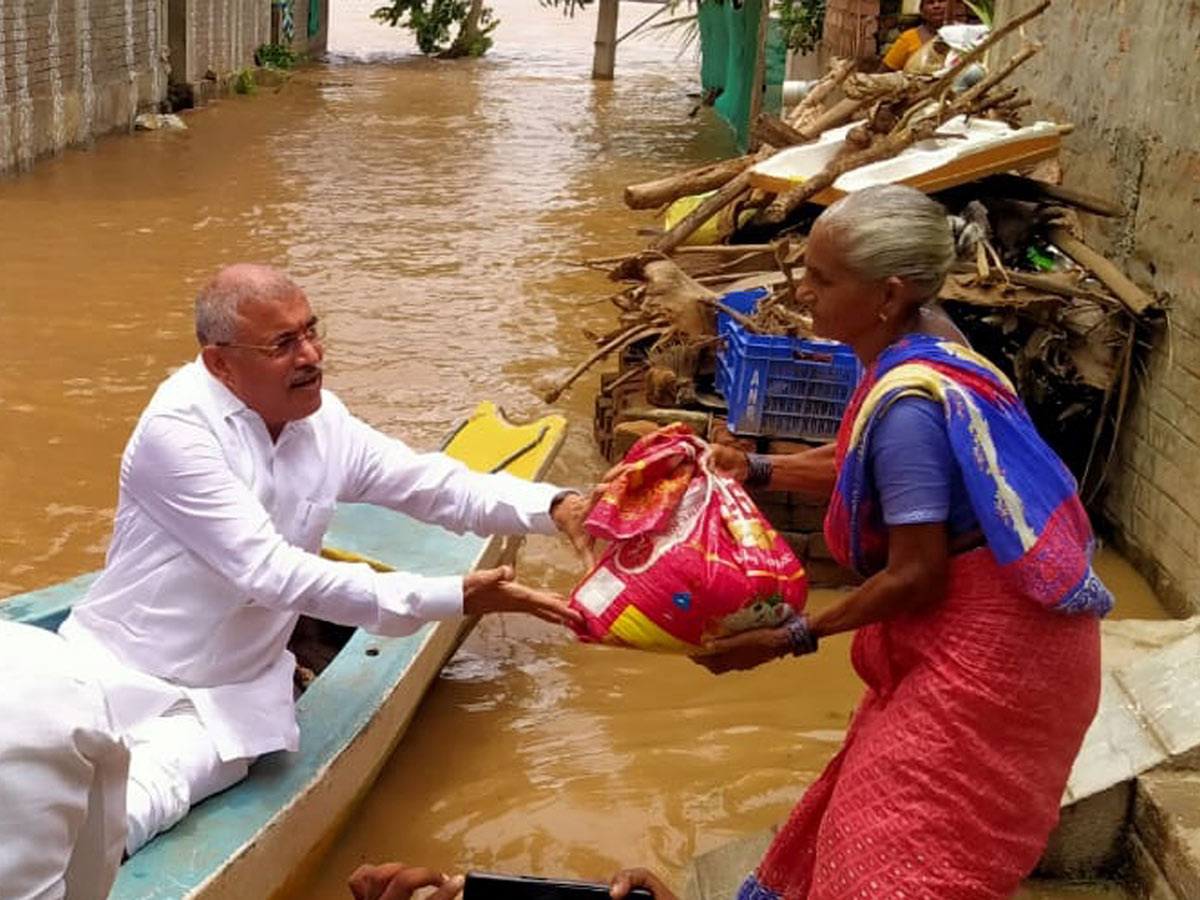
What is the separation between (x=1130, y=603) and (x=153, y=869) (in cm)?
396

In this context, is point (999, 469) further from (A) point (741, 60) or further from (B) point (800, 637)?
(A) point (741, 60)

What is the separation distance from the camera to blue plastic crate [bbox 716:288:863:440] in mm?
5809

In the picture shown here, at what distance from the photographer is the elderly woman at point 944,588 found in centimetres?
265

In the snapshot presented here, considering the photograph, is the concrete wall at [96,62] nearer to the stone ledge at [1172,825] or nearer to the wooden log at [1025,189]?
the wooden log at [1025,189]

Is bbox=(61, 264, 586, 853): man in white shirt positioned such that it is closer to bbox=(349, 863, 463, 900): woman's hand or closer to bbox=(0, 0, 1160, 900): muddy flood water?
bbox=(349, 863, 463, 900): woman's hand

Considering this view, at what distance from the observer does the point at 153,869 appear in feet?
10.4

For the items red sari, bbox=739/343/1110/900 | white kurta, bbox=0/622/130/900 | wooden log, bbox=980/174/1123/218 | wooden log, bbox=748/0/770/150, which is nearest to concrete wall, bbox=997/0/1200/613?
wooden log, bbox=980/174/1123/218

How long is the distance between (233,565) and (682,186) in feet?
16.9

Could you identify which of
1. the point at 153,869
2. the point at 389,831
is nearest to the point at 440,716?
the point at 389,831

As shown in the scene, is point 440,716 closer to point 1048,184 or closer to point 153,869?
point 153,869

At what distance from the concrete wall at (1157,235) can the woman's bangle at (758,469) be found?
9.05 ft

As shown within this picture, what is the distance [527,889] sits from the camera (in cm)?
309

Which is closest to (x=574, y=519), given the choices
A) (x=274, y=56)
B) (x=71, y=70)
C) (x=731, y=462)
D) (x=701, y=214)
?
(x=731, y=462)

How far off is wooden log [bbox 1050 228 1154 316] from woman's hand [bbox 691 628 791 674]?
370 centimetres
